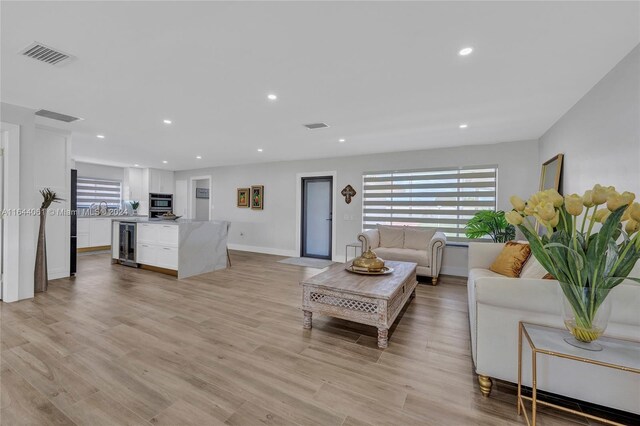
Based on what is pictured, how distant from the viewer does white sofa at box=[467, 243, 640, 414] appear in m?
1.47

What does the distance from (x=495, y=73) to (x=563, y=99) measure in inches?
47.9

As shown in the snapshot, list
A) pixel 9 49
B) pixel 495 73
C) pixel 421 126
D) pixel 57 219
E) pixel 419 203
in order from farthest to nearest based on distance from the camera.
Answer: pixel 419 203, pixel 57 219, pixel 421 126, pixel 495 73, pixel 9 49

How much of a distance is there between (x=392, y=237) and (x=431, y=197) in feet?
3.79

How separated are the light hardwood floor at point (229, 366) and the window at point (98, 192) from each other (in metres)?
5.25

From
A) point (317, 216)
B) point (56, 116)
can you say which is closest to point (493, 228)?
point (317, 216)

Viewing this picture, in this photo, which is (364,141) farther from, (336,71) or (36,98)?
(36,98)

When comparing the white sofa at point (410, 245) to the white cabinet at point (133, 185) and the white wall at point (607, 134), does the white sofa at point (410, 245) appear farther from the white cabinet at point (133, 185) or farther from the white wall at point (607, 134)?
the white cabinet at point (133, 185)

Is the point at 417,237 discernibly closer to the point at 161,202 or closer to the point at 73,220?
the point at 73,220

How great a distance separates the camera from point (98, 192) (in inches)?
312

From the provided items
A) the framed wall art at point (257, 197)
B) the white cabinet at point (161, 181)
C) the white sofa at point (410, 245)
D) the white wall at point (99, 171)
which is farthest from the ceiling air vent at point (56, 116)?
the white cabinet at point (161, 181)

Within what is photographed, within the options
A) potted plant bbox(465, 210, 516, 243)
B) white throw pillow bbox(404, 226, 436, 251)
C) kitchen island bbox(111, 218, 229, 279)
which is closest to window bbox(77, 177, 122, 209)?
kitchen island bbox(111, 218, 229, 279)

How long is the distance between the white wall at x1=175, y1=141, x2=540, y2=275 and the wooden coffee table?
9.92ft

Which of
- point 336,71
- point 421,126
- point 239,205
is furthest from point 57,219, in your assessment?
point 421,126

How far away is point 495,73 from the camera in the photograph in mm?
2383
